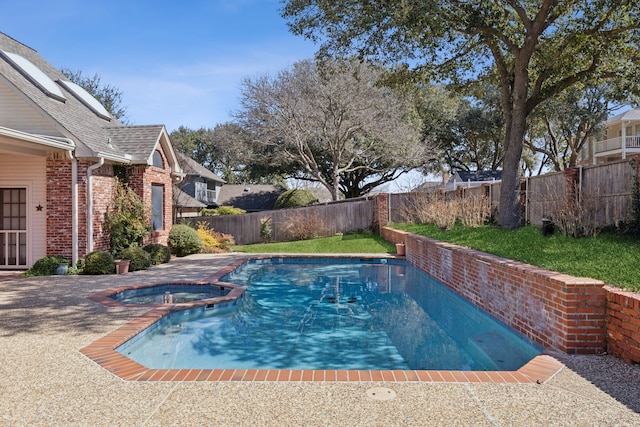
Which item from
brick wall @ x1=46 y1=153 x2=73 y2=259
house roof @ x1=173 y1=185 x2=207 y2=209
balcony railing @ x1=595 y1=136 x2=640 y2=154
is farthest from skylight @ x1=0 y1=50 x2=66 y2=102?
balcony railing @ x1=595 y1=136 x2=640 y2=154

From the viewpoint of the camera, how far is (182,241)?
15859 mm

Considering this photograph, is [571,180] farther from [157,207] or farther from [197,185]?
[197,185]

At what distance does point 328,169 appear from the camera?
31.0 metres

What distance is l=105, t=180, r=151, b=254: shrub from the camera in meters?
12.6

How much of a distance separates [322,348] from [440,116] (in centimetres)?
2847

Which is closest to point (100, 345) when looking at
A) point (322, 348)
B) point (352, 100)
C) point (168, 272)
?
point (322, 348)

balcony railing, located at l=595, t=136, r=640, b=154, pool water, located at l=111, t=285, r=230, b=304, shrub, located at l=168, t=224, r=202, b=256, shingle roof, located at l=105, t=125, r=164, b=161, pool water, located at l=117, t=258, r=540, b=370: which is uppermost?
balcony railing, located at l=595, t=136, r=640, b=154

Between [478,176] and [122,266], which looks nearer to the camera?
[122,266]

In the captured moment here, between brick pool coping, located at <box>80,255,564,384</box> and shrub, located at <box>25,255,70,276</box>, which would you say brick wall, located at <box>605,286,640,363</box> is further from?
shrub, located at <box>25,255,70,276</box>

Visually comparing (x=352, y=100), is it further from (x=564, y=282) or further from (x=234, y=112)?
(x=564, y=282)

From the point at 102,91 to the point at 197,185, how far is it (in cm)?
874

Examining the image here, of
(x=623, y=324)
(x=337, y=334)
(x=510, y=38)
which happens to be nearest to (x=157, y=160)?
(x=337, y=334)

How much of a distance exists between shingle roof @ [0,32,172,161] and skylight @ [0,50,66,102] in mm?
86

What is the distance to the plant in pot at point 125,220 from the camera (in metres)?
12.5
